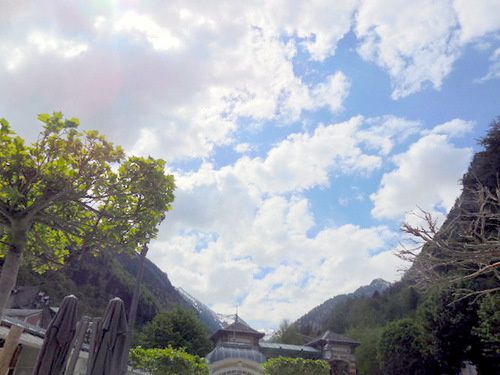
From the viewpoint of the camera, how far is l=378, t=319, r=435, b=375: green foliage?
27.6m

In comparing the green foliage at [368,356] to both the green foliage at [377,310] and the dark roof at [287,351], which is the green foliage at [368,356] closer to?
the dark roof at [287,351]

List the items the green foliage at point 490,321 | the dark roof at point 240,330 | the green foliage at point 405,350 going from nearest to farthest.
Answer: the green foliage at point 490,321 → the green foliage at point 405,350 → the dark roof at point 240,330

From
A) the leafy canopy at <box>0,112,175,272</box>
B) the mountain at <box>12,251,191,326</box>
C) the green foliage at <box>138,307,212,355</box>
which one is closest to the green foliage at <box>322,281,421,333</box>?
the green foliage at <box>138,307,212,355</box>

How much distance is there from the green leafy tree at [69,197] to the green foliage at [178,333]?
104ft

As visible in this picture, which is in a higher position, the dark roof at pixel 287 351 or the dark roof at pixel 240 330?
the dark roof at pixel 240 330

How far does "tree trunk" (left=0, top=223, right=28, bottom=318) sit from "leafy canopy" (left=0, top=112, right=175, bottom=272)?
1.7 inches

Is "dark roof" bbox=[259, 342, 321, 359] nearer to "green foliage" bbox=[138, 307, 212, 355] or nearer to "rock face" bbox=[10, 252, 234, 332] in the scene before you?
"green foliage" bbox=[138, 307, 212, 355]

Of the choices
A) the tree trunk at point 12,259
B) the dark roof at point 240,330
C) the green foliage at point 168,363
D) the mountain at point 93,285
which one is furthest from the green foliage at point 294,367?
the mountain at point 93,285

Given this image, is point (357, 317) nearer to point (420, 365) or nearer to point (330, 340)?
point (330, 340)

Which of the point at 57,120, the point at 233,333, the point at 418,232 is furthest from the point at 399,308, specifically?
the point at 57,120

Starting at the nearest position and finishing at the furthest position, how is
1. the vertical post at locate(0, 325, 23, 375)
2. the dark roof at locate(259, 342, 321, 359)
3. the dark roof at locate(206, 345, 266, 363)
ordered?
the vertical post at locate(0, 325, 23, 375)
the dark roof at locate(206, 345, 266, 363)
the dark roof at locate(259, 342, 321, 359)

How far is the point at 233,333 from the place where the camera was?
38.4m

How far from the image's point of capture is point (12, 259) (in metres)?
8.48

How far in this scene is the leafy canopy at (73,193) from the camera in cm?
849
